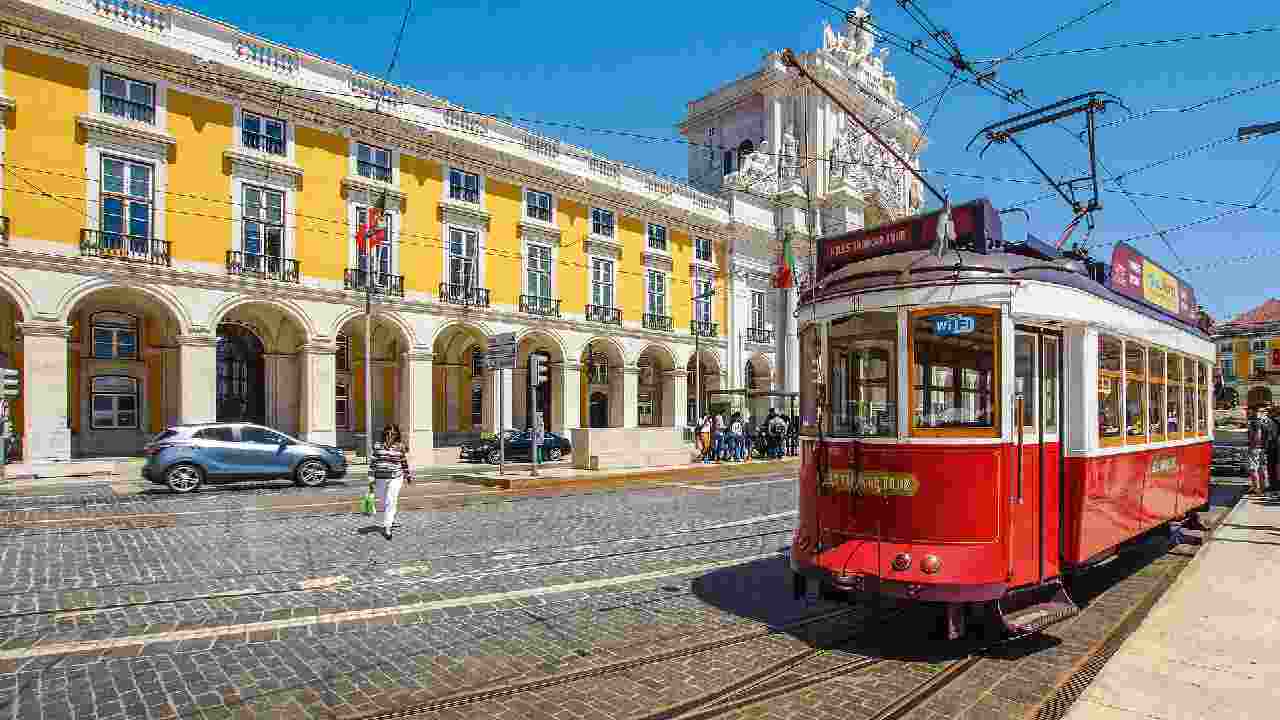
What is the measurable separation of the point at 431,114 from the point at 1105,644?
90.1ft

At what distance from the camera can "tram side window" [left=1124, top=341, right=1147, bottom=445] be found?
6539 millimetres

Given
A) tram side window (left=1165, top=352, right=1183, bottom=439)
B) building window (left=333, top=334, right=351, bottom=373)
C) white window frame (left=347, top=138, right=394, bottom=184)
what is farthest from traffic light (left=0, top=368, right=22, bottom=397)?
tram side window (left=1165, top=352, right=1183, bottom=439)

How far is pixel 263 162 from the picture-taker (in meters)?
23.9

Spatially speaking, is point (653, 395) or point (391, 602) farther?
point (653, 395)

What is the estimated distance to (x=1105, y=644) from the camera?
18.4 ft

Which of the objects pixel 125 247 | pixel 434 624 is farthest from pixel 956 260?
pixel 125 247

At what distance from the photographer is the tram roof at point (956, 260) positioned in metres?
5.41

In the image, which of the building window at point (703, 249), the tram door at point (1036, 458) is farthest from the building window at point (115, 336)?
the tram door at point (1036, 458)

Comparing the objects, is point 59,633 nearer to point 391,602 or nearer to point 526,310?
point 391,602

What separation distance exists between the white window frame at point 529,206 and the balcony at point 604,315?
4240 mm

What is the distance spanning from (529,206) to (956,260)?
27339 millimetres

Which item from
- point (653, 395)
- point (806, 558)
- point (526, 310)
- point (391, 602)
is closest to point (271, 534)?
point (391, 602)

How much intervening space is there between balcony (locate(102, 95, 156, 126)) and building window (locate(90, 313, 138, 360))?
7.13 meters

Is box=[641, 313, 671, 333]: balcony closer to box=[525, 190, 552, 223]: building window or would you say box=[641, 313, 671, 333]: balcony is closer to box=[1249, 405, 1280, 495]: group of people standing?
box=[525, 190, 552, 223]: building window
